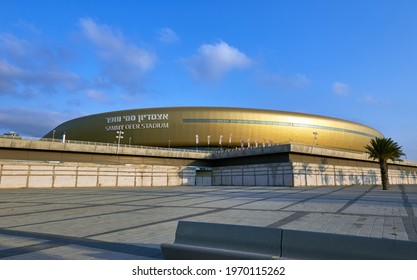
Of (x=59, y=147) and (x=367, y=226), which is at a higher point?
(x=59, y=147)

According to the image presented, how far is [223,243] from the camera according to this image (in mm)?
4750

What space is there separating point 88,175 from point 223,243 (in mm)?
40024

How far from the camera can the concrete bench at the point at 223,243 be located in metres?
4.39

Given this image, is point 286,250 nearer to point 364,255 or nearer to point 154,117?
point 364,255

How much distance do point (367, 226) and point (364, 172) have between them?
162 ft

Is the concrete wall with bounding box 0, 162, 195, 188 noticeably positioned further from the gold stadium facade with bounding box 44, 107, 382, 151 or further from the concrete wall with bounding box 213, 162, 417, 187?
the gold stadium facade with bounding box 44, 107, 382, 151

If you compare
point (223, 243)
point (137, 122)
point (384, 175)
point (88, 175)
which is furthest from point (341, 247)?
point (137, 122)

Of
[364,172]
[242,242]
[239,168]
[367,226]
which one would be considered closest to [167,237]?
[242,242]

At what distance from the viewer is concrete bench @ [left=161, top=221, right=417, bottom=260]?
12.0ft

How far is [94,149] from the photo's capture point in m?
41.4

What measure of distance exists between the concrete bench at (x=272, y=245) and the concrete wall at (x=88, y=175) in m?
37.0

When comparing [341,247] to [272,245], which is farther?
[272,245]

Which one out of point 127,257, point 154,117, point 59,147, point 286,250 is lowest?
point 127,257

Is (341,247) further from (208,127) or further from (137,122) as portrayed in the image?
(137,122)
